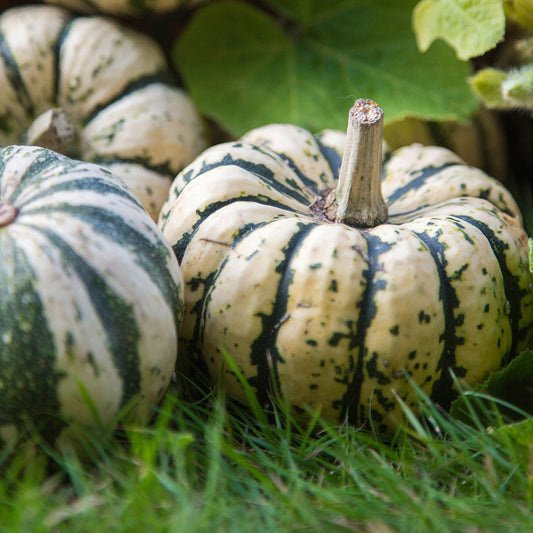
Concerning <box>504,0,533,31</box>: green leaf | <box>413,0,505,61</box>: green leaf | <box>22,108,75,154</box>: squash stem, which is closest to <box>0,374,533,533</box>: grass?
<box>22,108,75,154</box>: squash stem

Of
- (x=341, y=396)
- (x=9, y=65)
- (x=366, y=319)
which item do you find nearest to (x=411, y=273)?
(x=366, y=319)

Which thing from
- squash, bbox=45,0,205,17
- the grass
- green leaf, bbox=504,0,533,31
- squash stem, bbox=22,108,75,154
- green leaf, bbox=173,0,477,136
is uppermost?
green leaf, bbox=504,0,533,31

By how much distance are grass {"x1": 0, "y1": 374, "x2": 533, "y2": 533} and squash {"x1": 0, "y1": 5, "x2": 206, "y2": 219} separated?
80cm

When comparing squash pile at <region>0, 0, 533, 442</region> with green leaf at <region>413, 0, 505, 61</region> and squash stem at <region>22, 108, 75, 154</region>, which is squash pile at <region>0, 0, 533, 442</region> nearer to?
squash stem at <region>22, 108, 75, 154</region>

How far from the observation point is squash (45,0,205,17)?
205 cm

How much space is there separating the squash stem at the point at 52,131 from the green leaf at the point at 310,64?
441 mm

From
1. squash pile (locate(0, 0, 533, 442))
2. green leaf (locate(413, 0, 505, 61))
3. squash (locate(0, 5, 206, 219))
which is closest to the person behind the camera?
squash pile (locate(0, 0, 533, 442))

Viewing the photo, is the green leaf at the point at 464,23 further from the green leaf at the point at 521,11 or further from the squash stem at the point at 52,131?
the squash stem at the point at 52,131

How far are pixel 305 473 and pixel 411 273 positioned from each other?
0.41 meters

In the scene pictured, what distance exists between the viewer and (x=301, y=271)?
51.9 inches

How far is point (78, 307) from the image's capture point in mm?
1094

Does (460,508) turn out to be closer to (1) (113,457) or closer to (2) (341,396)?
(2) (341,396)

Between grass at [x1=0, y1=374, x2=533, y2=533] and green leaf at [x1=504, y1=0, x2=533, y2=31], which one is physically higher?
green leaf at [x1=504, y1=0, x2=533, y2=31]

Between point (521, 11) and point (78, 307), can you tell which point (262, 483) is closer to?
point (78, 307)
